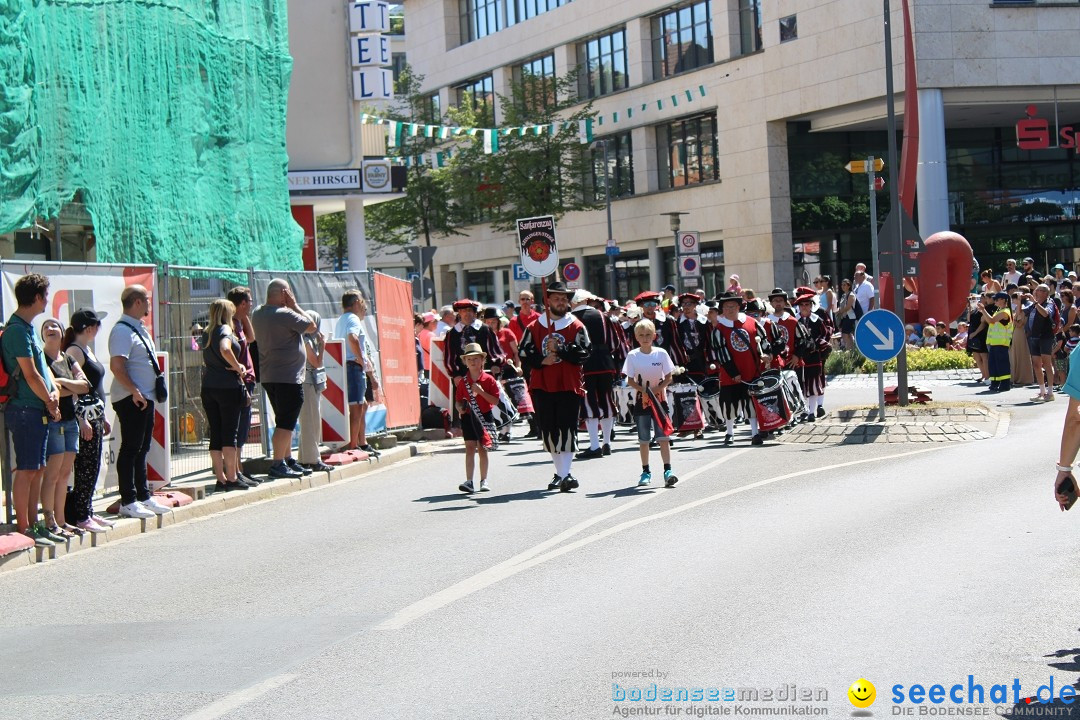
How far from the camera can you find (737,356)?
701 inches

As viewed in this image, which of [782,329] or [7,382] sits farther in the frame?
[782,329]

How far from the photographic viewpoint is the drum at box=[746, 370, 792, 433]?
1756cm

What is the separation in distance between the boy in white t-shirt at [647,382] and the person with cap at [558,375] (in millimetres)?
551

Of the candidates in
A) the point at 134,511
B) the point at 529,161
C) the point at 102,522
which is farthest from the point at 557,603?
the point at 529,161

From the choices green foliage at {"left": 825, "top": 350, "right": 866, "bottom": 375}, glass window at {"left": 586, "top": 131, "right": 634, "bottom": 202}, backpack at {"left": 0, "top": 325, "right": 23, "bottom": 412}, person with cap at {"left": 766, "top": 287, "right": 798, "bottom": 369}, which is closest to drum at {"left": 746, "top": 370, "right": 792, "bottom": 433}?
person with cap at {"left": 766, "top": 287, "right": 798, "bottom": 369}

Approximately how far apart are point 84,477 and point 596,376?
6.71 meters

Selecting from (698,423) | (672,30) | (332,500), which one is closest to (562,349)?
(332,500)

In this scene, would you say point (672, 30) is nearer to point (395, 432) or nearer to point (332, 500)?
point (395, 432)

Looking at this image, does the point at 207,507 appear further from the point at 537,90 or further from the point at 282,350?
the point at 537,90

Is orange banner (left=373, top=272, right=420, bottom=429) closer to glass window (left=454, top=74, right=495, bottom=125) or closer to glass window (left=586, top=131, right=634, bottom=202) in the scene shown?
glass window (left=454, top=74, right=495, bottom=125)

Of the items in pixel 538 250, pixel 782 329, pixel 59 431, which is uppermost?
pixel 538 250

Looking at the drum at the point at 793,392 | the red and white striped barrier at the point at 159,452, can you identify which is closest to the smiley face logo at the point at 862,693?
the red and white striped barrier at the point at 159,452

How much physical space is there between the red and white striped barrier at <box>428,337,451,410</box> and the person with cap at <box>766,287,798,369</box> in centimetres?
467

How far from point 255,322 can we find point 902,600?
8.73m
